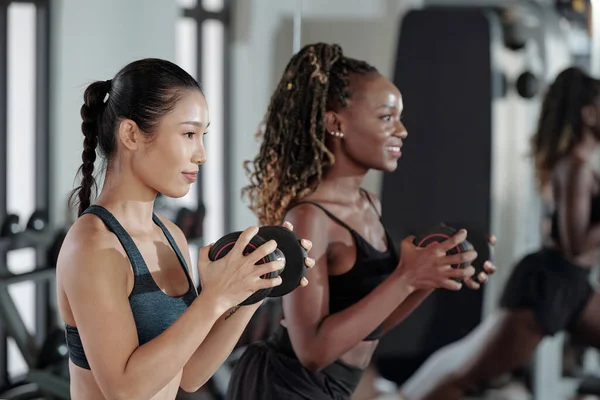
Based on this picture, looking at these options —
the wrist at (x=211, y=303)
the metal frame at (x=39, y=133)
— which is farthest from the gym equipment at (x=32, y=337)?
the wrist at (x=211, y=303)

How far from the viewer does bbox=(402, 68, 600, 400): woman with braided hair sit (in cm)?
381

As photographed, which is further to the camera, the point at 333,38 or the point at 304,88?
the point at 333,38

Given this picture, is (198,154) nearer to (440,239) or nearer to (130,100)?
(130,100)

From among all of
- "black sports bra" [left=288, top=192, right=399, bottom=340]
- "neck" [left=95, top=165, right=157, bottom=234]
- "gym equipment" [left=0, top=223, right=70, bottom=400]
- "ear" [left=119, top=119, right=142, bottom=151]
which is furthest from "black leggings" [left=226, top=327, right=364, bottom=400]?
A: "gym equipment" [left=0, top=223, right=70, bottom=400]

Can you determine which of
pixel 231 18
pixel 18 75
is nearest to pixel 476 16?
pixel 231 18

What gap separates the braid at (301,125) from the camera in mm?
1962

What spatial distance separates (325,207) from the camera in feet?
6.37

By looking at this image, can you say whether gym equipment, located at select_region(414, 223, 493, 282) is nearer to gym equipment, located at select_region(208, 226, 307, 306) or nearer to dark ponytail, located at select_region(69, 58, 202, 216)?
gym equipment, located at select_region(208, 226, 307, 306)

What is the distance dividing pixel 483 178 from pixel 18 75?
214cm

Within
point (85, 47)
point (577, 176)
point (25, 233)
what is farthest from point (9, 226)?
point (577, 176)

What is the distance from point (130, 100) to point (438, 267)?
0.71 meters

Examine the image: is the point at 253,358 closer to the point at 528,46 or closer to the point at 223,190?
the point at 223,190

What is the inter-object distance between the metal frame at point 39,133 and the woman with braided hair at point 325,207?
6.58 ft

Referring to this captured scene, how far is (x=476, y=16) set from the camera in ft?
12.6
